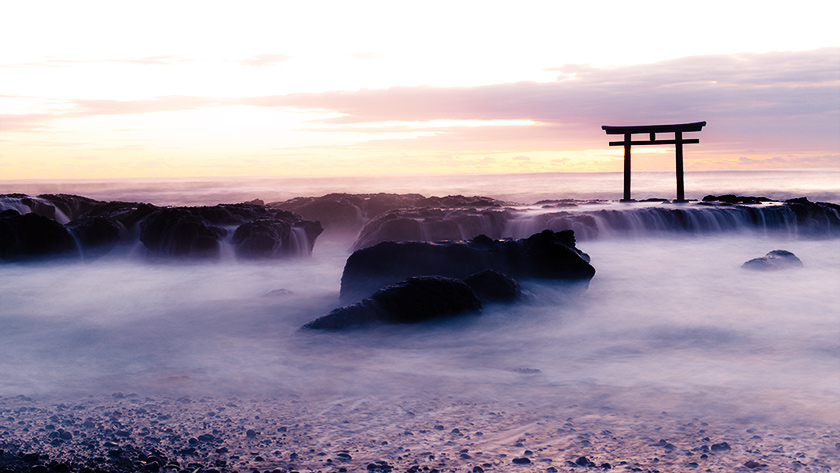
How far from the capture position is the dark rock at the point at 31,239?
44.7 feet

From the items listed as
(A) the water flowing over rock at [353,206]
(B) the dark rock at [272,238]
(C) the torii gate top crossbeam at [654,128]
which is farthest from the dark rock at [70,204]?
(C) the torii gate top crossbeam at [654,128]

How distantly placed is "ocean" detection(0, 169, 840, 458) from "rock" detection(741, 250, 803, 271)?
0.84ft

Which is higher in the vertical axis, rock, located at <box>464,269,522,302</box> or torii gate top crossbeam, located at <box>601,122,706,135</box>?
torii gate top crossbeam, located at <box>601,122,706,135</box>

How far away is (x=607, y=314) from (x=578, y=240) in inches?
307

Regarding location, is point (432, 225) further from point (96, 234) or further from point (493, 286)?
point (96, 234)

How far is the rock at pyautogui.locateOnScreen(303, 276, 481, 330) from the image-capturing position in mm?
7449

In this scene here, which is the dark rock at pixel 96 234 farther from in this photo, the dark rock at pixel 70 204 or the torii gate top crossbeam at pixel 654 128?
the torii gate top crossbeam at pixel 654 128

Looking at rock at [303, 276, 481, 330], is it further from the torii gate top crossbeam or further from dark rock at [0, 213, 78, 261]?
the torii gate top crossbeam

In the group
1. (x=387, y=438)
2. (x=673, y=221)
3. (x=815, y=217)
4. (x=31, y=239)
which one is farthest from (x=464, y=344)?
(x=815, y=217)

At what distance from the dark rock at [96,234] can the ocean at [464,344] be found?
1.67 metres

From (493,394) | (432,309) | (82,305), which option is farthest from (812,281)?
(82,305)

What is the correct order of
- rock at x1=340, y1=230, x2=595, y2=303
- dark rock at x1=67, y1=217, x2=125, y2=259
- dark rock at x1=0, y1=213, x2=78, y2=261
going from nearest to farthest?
rock at x1=340, y1=230, x2=595, y2=303 < dark rock at x1=0, y1=213, x2=78, y2=261 < dark rock at x1=67, y1=217, x2=125, y2=259

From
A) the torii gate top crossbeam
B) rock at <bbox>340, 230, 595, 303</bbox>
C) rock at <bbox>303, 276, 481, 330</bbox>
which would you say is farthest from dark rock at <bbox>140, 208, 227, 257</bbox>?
the torii gate top crossbeam

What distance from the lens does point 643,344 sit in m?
7.20
